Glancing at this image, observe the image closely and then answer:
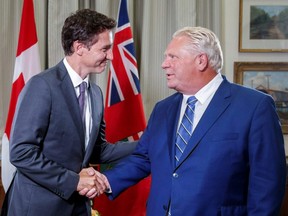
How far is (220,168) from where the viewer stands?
1551 mm

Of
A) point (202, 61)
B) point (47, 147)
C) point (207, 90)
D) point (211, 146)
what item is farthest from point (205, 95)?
point (47, 147)

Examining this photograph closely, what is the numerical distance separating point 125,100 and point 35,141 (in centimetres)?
113

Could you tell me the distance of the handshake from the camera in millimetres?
1814

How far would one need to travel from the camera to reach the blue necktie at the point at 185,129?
1.68 m

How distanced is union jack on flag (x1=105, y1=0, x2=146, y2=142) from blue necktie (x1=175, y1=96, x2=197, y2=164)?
104 centimetres

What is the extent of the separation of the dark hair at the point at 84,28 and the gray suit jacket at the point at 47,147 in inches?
5.1

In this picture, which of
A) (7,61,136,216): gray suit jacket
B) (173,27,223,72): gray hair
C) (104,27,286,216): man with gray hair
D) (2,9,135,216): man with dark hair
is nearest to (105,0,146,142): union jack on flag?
(2,9,135,216): man with dark hair

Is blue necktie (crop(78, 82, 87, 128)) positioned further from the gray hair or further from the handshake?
the gray hair

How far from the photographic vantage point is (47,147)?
1.75 meters

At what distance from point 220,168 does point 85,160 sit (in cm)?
64

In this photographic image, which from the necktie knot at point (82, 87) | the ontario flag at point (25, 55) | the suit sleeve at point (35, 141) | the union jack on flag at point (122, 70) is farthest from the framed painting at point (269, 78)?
the suit sleeve at point (35, 141)

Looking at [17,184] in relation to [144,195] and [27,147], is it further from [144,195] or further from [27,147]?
[144,195]

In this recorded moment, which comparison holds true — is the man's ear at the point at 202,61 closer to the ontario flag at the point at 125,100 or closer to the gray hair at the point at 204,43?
the gray hair at the point at 204,43

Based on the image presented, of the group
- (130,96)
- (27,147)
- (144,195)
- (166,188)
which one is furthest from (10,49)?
(166,188)
